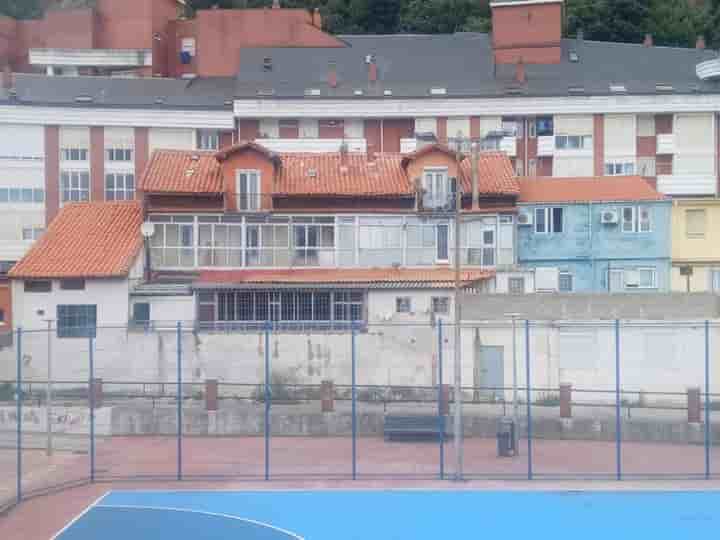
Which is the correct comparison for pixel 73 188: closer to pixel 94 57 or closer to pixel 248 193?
pixel 248 193

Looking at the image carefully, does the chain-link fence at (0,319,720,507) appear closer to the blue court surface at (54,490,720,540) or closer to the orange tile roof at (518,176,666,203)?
the blue court surface at (54,490,720,540)

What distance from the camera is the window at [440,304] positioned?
38656 millimetres

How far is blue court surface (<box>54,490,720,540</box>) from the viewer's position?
20906mm

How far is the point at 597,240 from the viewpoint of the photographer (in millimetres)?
45312

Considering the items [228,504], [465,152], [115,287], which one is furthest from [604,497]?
[465,152]

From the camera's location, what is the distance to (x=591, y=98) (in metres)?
55.2

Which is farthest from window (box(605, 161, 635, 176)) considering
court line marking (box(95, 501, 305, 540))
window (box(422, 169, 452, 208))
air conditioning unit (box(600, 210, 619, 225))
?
court line marking (box(95, 501, 305, 540))

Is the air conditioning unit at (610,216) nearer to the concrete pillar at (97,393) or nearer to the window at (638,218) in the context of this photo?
the window at (638,218)

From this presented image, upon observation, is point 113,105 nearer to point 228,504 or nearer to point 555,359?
point 555,359

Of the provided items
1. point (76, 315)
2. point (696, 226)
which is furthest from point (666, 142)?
point (76, 315)

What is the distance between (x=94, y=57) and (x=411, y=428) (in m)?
45.8

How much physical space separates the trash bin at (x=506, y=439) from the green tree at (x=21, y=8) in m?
65.6

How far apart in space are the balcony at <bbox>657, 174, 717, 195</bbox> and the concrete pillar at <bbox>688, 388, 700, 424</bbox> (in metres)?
28.3

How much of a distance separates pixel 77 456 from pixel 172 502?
17.9ft
